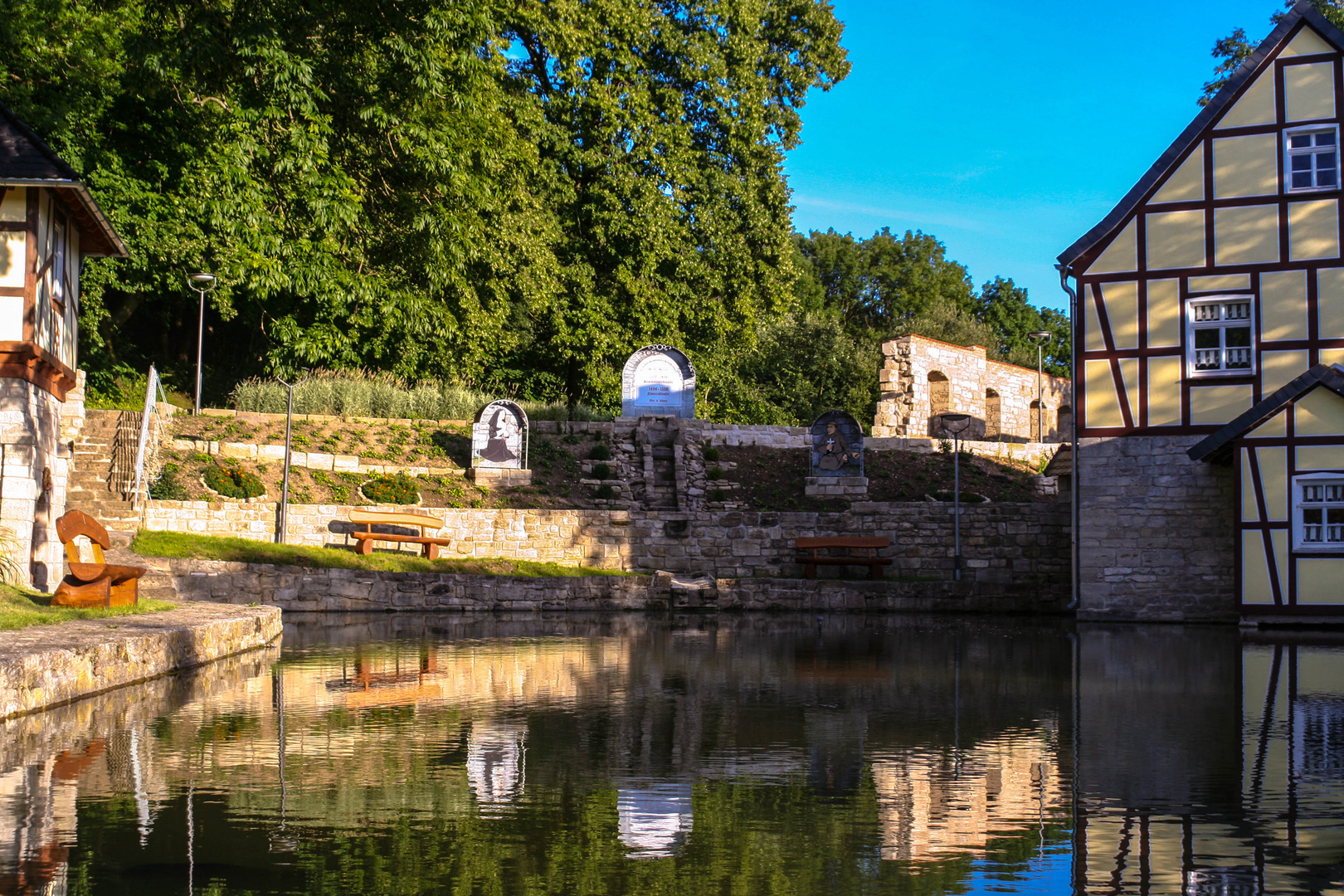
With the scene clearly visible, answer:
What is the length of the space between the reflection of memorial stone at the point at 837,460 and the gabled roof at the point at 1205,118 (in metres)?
7.49

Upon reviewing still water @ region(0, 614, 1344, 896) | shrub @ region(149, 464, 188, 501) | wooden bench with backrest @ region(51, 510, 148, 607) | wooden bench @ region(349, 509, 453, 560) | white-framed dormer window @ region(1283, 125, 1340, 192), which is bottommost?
still water @ region(0, 614, 1344, 896)

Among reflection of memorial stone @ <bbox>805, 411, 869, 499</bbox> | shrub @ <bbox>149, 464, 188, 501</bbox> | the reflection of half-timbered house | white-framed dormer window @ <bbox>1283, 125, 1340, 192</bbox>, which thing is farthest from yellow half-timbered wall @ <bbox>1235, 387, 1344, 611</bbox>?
shrub @ <bbox>149, 464, 188, 501</bbox>

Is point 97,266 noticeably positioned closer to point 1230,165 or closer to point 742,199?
point 742,199

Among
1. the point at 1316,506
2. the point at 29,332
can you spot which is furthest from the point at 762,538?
the point at 29,332

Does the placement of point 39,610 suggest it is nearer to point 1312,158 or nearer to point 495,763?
point 495,763

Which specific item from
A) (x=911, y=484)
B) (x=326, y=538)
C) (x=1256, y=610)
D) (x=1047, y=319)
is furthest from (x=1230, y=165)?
(x=1047, y=319)

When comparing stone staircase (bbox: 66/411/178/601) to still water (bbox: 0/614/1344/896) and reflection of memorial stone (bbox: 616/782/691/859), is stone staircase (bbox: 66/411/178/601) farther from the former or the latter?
reflection of memorial stone (bbox: 616/782/691/859)

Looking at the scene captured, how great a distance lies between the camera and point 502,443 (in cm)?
2630

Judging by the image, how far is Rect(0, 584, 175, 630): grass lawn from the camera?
422 inches

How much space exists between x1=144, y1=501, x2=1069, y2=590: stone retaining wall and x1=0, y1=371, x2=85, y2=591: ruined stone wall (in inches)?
324

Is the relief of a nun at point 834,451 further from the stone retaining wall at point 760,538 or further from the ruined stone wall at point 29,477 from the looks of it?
the ruined stone wall at point 29,477

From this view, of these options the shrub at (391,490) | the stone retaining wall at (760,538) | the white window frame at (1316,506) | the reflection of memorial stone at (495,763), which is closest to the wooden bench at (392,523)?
the stone retaining wall at (760,538)

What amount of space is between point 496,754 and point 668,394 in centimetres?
2242

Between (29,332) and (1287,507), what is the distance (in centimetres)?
1797
